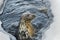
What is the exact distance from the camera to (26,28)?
1275 mm

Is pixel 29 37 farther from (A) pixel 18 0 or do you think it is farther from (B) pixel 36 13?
(A) pixel 18 0

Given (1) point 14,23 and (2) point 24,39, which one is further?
(1) point 14,23

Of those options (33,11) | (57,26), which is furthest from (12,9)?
(57,26)

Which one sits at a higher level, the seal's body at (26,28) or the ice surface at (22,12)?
the ice surface at (22,12)

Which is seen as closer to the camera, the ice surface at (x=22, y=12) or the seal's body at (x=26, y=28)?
the seal's body at (x=26, y=28)

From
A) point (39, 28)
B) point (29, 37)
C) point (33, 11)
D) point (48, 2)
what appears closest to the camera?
point (29, 37)

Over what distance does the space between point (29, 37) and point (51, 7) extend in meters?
0.39

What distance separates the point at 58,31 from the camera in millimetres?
1296

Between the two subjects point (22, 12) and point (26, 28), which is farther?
point (22, 12)

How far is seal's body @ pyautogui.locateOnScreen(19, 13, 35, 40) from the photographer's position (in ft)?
4.14

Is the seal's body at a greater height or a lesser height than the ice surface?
lesser

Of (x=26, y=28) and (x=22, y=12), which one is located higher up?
(x=22, y=12)

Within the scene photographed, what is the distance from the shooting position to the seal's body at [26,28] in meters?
1.26

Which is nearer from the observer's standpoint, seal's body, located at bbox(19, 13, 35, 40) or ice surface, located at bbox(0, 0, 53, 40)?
seal's body, located at bbox(19, 13, 35, 40)
